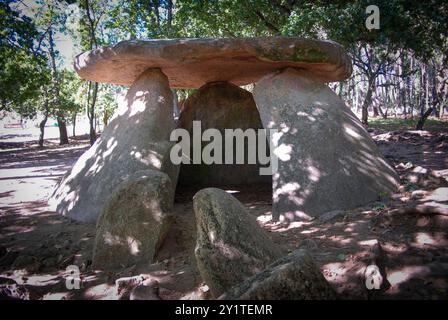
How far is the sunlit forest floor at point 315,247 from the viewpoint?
2.58 m

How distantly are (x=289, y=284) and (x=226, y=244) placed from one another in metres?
0.76

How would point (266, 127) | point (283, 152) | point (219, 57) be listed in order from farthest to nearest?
1. point (219, 57)
2. point (266, 127)
3. point (283, 152)

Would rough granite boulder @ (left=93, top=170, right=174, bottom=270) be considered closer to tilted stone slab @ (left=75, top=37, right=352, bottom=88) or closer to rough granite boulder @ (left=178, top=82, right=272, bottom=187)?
tilted stone slab @ (left=75, top=37, right=352, bottom=88)

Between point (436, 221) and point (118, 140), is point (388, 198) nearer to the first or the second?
point (436, 221)

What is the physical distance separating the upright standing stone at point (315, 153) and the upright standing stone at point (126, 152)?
5.54ft

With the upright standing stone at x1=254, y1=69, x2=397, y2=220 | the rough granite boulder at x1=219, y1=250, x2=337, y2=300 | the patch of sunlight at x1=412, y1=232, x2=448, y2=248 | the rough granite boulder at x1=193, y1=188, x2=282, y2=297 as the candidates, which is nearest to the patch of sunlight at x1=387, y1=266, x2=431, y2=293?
the patch of sunlight at x1=412, y1=232, x2=448, y2=248

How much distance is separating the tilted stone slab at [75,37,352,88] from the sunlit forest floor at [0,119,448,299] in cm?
225

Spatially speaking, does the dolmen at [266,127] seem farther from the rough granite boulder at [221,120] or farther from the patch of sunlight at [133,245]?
the rough granite boulder at [221,120]

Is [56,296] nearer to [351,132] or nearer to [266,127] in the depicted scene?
[266,127]

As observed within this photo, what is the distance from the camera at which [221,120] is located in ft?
24.8

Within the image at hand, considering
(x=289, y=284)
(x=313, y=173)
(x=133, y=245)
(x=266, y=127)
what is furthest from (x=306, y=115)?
(x=289, y=284)

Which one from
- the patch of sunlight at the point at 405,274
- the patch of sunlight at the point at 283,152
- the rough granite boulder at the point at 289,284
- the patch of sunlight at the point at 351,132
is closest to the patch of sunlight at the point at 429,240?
the patch of sunlight at the point at 405,274

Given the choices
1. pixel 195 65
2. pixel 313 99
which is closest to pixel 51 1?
pixel 195 65
